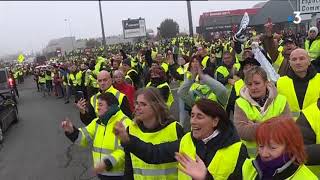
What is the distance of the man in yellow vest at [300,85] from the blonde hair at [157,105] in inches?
49.1

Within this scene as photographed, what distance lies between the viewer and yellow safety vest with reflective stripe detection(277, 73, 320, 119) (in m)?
4.51

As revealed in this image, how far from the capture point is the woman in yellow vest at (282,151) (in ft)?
8.78

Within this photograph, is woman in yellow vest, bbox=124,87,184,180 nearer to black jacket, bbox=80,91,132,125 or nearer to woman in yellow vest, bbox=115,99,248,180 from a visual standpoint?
woman in yellow vest, bbox=115,99,248,180

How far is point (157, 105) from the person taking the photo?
3.92m

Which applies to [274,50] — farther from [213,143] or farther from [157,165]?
[213,143]

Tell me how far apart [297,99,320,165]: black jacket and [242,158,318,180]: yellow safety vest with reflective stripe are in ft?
1.85

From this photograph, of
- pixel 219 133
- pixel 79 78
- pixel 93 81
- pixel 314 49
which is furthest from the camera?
pixel 79 78


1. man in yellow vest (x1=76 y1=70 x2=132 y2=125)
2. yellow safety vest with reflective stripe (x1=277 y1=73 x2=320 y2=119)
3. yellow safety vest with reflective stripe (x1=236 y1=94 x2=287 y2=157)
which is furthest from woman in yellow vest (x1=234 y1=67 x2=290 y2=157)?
man in yellow vest (x1=76 y1=70 x2=132 y2=125)

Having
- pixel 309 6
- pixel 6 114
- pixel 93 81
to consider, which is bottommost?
pixel 6 114

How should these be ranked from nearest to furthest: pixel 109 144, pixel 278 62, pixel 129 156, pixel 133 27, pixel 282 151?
pixel 282 151, pixel 129 156, pixel 109 144, pixel 278 62, pixel 133 27

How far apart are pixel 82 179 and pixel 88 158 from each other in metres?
1.57

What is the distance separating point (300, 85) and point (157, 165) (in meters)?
1.63

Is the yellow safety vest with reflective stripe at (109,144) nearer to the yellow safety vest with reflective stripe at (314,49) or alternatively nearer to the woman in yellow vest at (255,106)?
the woman in yellow vest at (255,106)

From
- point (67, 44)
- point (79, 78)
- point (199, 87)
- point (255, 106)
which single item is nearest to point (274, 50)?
point (199, 87)
